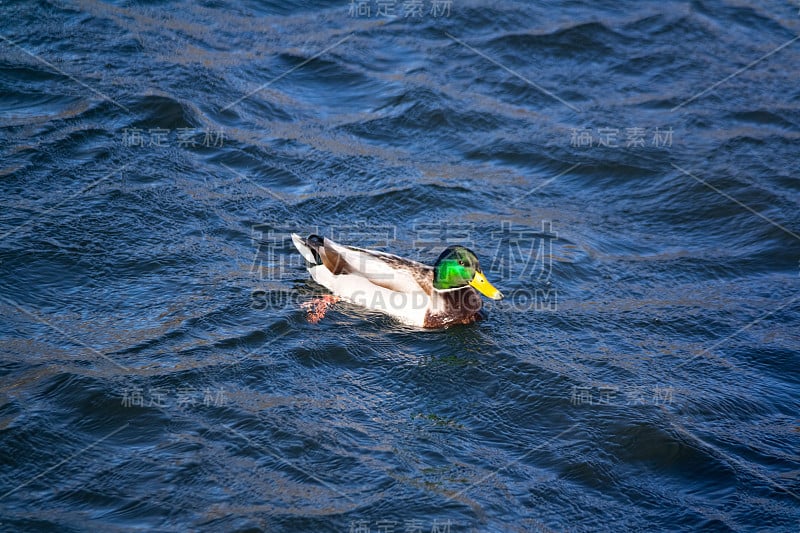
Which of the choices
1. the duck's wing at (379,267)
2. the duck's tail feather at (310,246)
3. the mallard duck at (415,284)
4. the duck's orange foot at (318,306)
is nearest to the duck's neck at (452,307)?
the mallard duck at (415,284)

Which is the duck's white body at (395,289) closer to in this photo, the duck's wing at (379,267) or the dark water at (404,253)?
the duck's wing at (379,267)

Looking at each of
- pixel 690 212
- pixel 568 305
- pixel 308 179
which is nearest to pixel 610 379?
pixel 568 305

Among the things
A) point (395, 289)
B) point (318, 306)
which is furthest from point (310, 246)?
point (395, 289)

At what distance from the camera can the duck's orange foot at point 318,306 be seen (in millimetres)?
8383

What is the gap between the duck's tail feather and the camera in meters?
8.81

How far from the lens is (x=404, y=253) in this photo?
9.50 m

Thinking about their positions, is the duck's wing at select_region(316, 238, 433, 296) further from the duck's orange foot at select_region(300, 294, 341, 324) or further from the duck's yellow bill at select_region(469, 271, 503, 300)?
the duck's yellow bill at select_region(469, 271, 503, 300)

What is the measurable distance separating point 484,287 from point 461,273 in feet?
0.83

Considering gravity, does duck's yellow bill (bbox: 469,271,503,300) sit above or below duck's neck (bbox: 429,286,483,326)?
above

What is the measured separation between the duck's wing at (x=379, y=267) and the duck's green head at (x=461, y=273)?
0.14 m

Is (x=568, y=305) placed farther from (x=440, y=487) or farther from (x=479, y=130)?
(x=479, y=130)

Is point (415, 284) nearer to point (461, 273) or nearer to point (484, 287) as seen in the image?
point (461, 273)

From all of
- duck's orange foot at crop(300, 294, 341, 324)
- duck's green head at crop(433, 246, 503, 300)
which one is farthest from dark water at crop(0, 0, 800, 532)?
duck's green head at crop(433, 246, 503, 300)

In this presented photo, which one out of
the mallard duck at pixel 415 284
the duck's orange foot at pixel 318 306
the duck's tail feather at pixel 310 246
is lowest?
the duck's orange foot at pixel 318 306
